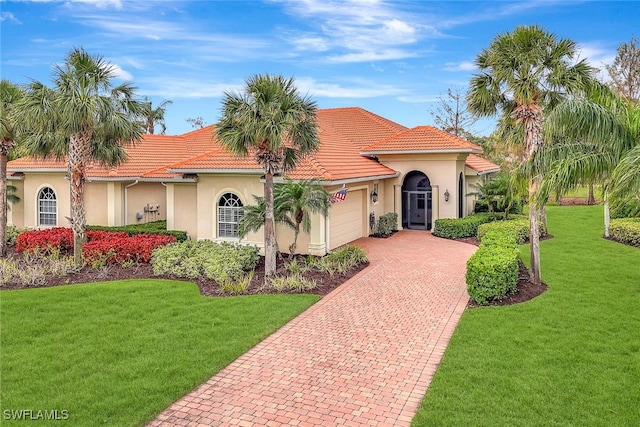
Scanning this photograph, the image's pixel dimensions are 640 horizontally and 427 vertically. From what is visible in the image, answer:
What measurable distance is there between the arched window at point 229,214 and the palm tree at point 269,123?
4.40m

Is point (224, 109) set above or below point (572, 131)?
above

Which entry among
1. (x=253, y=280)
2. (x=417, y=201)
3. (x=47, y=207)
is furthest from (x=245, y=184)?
(x=47, y=207)

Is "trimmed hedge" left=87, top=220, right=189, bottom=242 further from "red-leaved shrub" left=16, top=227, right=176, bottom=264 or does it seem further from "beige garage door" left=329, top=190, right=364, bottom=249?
"beige garage door" left=329, top=190, right=364, bottom=249

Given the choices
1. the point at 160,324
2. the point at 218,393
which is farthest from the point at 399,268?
the point at 218,393

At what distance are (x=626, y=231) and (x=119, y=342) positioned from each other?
69.7ft

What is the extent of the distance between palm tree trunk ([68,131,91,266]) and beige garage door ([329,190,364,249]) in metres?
9.09

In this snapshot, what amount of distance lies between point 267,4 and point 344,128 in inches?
520

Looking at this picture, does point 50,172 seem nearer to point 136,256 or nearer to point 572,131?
point 136,256

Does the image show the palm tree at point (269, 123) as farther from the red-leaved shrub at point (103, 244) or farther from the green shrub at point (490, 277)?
the green shrub at point (490, 277)

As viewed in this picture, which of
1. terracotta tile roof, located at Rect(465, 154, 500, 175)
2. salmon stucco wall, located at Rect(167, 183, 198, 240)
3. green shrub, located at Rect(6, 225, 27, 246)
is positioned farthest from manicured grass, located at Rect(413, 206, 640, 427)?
green shrub, located at Rect(6, 225, 27, 246)

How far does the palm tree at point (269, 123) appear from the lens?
42.5 ft

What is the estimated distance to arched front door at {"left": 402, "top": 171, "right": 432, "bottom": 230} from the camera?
82.1 feet

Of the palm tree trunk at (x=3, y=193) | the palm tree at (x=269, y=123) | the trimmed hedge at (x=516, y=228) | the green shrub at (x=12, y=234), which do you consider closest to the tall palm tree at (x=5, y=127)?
the palm tree trunk at (x=3, y=193)

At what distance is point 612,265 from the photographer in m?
15.7
